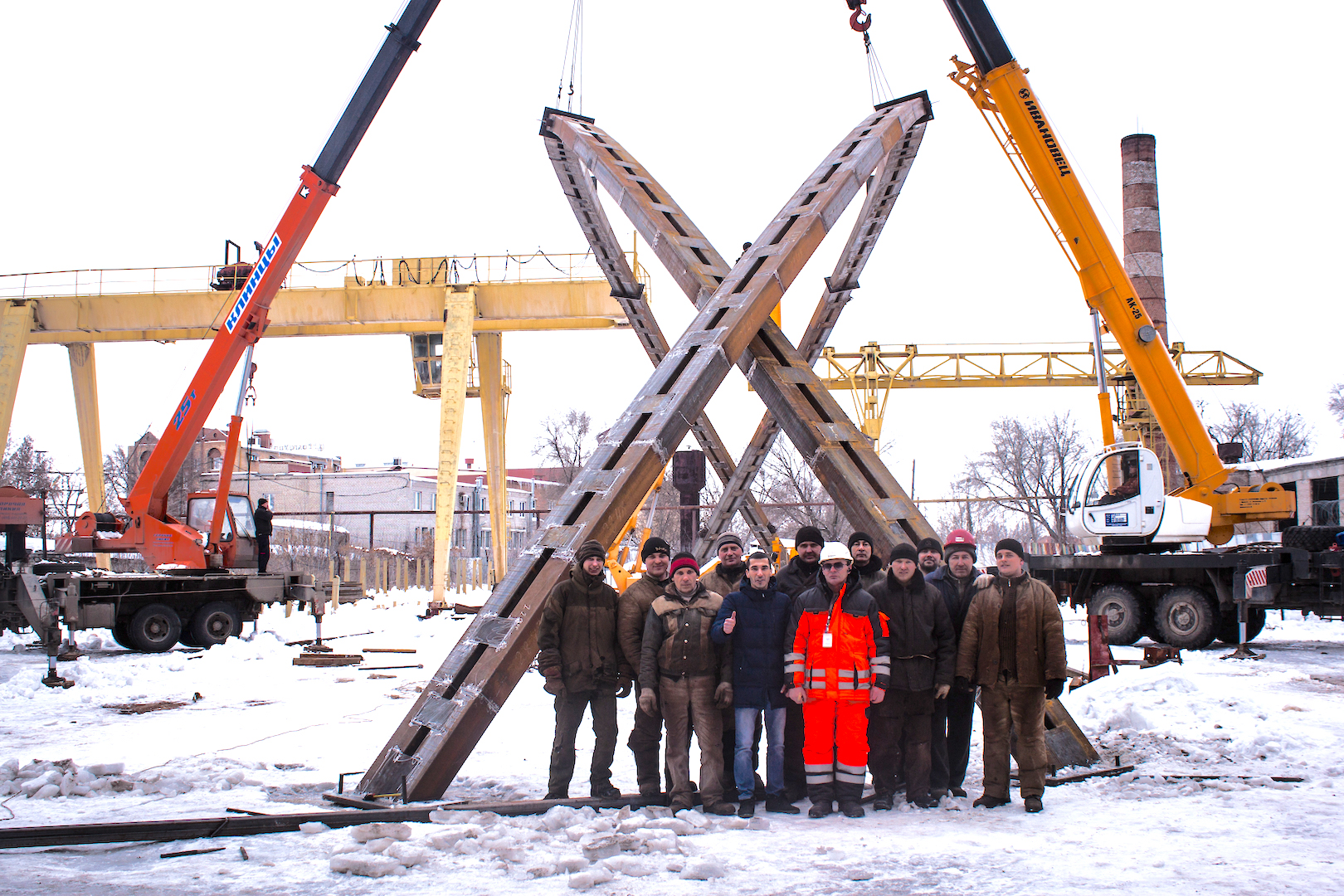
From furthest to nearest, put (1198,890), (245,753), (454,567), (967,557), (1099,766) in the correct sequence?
(454,567) → (245,753) → (1099,766) → (967,557) → (1198,890)

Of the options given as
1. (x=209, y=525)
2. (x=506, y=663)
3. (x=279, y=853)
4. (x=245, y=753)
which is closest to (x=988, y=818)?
(x=506, y=663)

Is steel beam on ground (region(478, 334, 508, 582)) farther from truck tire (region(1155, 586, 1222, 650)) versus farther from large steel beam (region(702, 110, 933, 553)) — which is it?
truck tire (region(1155, 586, 1222, 650))

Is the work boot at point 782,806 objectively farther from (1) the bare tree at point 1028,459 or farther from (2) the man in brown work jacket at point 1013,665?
(1) the bare tree at point 1028,459

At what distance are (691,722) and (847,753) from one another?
2.95ft

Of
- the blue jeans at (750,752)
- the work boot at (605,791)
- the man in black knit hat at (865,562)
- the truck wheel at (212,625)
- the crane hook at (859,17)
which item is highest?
the crane hook at (859,17)

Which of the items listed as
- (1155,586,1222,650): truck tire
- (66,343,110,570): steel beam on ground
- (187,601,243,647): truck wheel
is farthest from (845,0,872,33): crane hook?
(66,343,110,570): steel beam on ground

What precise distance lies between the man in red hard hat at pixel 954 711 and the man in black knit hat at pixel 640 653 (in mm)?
1636

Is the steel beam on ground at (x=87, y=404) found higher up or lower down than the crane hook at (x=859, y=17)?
lower down

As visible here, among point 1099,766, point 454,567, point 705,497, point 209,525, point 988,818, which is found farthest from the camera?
point 705,497

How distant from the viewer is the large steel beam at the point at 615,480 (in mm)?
5484

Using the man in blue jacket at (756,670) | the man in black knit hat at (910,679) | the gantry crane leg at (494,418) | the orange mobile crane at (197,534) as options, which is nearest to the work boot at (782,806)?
the man in blue jacket at (756,670)

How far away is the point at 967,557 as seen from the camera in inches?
242

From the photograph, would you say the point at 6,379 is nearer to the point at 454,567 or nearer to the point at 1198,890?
the point at 454,567

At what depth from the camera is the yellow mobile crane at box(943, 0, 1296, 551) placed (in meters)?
14.0
